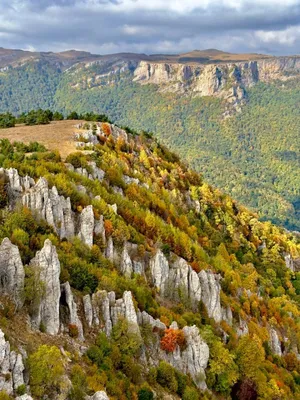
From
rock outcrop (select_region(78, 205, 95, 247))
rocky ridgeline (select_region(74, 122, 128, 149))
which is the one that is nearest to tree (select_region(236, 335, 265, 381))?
rock outcrop (select_region(78, 205, 95, 247))

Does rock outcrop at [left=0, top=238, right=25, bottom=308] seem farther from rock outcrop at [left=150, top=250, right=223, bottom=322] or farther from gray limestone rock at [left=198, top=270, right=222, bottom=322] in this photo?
gray limestone rock at [left=198, top=270, right=222, bottom=322]

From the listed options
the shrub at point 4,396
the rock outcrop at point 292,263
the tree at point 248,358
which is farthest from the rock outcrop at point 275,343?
the shrub at point 4,396

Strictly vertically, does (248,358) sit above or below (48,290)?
below

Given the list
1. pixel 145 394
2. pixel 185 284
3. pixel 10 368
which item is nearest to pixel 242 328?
pixel 185 284

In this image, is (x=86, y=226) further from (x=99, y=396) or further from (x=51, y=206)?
(x=99, y=396)

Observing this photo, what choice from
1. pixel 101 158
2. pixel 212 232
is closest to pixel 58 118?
pixel 101 158

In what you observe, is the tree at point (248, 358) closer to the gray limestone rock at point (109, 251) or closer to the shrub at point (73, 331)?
the gray limestone rock at point (109, 251)
